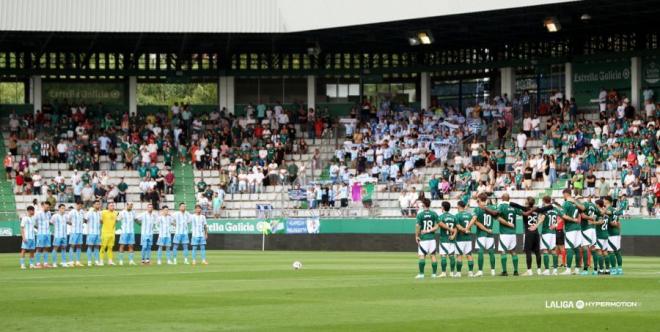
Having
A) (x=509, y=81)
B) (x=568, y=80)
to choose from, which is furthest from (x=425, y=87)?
(x=568, y=80)

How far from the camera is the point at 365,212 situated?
49094 millimetres

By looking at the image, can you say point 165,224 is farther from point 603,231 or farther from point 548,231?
point 603,231

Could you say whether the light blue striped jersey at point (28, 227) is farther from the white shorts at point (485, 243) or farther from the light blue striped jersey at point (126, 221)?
the white shorts at point (485, 243)

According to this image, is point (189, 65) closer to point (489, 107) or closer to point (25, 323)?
point (489, 107)

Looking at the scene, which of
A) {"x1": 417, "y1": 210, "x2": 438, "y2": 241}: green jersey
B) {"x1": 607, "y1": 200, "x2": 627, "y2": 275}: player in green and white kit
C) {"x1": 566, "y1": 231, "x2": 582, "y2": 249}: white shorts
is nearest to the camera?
{"x1": 417, "y1": 210, "x2": 438, "y2": 241}: green jersey

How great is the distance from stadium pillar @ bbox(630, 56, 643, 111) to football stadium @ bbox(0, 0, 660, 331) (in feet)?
0.43

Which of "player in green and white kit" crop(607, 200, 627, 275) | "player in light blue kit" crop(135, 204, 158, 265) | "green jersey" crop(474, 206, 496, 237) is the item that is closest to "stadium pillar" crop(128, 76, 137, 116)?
"player in light blue kit" crop(135, 204, 158, 265)

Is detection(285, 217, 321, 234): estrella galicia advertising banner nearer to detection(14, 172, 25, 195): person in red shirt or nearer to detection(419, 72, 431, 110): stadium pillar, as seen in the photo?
detection(14, 172, 25, 195): person in red shirt

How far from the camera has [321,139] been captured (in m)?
59.9

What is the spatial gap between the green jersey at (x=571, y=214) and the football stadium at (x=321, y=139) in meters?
0.07

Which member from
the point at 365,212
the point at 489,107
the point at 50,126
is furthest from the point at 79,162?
the point at 489,107

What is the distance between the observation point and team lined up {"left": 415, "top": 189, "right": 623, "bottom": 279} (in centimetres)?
2703

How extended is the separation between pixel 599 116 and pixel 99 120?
24.2 metres

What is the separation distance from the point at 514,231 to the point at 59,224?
15539 millimetres
